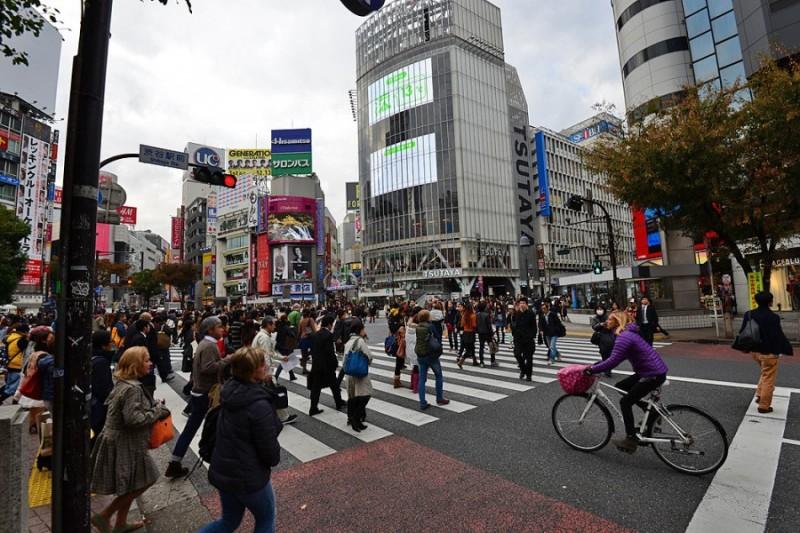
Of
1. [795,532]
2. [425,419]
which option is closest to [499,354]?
[425,419]

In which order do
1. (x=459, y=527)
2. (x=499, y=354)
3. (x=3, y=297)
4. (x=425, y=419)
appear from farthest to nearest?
(x=3, y=297), (x=499, y=354), (x=425, y=419), (x=459, y=527)

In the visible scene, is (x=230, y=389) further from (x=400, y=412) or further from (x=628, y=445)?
(x=400, y=412)

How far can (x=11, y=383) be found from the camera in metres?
8.01

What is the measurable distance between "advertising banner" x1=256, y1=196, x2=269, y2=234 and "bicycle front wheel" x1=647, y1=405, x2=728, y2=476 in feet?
228

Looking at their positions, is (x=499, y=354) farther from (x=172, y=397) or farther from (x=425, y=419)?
(x=172, y=397)

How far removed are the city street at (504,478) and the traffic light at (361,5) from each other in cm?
546

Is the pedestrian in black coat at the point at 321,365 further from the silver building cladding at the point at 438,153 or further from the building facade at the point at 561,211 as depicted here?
the building facade at the point at 561,211

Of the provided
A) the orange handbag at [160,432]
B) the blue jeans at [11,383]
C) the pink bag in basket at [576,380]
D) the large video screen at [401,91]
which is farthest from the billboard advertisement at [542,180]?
the orange handbag at [160,432]

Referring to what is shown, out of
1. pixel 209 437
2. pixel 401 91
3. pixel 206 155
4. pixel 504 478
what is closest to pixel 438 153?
pixel 401 91

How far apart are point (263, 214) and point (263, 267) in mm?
9294

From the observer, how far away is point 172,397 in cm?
894

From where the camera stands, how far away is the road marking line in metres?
3.25

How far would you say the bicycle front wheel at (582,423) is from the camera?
188 inches

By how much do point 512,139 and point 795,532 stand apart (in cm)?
7268
